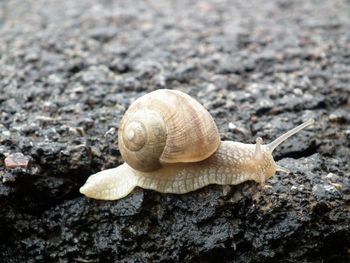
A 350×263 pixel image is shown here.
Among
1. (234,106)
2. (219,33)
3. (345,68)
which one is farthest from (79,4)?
(345,68)

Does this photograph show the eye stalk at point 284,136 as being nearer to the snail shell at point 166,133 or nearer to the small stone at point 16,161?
the snail shell at point 166,133

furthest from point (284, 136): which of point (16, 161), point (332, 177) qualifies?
point (16, 161)

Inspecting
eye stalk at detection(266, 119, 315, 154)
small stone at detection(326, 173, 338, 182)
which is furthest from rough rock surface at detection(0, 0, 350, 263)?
eye stalk at detection(266, 119, 315, 154)

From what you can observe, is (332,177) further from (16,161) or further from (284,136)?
(16,161)

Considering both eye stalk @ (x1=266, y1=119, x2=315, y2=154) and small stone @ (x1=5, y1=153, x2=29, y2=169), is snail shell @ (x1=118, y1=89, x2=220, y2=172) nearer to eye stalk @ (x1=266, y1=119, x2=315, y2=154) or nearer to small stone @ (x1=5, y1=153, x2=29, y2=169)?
eye stalk @ (x1=266, y1=119, x2=315, y2=154)

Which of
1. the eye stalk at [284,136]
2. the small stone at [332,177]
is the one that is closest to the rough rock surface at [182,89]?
the small stone at [332,177]

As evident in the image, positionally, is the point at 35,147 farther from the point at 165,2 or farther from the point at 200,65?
the point at 165,2
